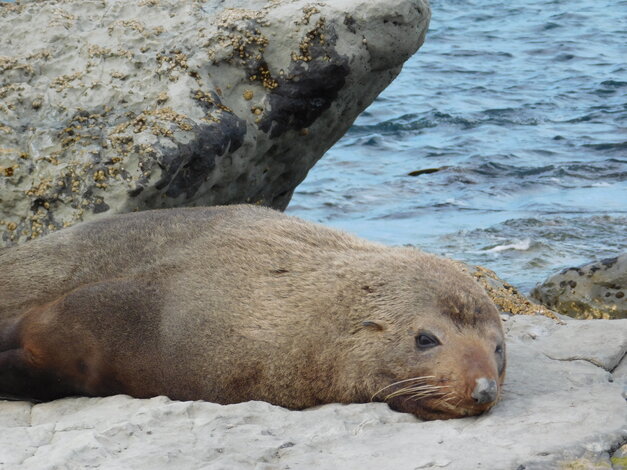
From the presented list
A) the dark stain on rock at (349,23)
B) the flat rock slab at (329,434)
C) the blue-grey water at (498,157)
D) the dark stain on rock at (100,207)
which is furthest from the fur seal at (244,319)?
the blue-grey water at (498,157)

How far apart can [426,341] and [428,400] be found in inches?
10.6

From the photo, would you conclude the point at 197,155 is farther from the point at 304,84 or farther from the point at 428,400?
the point at 428,400

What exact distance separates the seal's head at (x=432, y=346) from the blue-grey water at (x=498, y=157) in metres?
4.98

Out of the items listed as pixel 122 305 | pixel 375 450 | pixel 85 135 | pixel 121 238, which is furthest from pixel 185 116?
pixel 375 450

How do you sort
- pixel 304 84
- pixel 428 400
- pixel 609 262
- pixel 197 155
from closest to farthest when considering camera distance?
pixel 428 400 → pixel 197 155 → pixel 304 84 → pixel 609 262

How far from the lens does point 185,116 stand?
23.2 feet

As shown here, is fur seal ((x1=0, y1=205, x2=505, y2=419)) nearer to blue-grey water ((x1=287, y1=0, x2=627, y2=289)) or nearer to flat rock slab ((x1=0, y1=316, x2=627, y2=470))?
flat rock slab ((x1=0, y1=316, x2=627, y2=470))

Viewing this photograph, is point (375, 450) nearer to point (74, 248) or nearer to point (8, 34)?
point (74, 248)

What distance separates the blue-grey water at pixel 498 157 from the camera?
37.6 feet

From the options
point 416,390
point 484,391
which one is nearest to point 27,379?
point 416,390

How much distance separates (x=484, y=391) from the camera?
4.49 metres

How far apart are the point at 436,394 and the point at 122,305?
5.51 ft

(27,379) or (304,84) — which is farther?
(304,84)

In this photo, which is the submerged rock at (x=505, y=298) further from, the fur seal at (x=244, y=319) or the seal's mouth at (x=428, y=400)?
the seal's mouth at (x=428, y=400)
